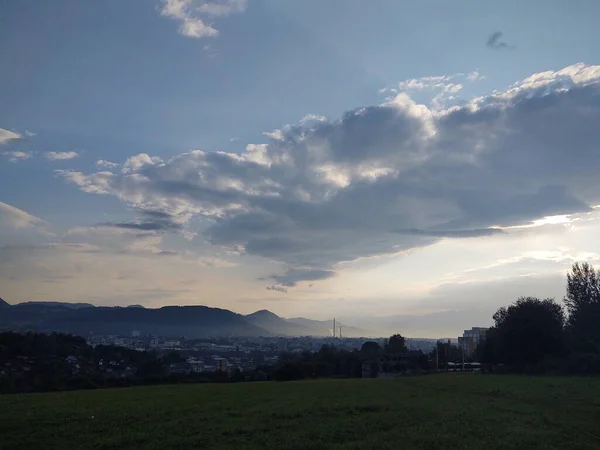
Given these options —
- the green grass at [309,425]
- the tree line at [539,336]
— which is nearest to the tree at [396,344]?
the tree line at [539,336]

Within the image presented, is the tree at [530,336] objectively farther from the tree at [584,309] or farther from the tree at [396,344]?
the tree at [396,344]

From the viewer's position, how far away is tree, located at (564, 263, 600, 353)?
57.2 metres

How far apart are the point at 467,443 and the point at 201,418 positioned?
28.1 feet

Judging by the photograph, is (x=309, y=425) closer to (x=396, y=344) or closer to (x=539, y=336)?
(x=539, y=336)

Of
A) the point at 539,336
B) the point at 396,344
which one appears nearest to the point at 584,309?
the point at 539,336

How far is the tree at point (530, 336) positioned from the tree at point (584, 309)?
6.87 ft

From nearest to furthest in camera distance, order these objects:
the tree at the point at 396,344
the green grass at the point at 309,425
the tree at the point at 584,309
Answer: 1. the green grass at the point at 309,425
2. the tree at the point at 584,309
3. the tree at the point at 396,344

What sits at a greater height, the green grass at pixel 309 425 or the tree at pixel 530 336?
the tree at pixel 530 336

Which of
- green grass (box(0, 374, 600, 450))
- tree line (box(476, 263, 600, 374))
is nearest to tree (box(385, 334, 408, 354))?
tree line (box(476, 263, 600, 374))

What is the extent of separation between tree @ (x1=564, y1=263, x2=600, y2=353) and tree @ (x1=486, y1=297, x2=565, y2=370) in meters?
2.09

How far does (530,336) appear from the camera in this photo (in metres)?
62.0

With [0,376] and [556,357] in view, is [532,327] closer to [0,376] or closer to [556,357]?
[556,357]

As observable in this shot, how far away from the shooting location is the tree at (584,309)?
57.2 m

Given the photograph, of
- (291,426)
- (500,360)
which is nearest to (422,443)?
(291,426)
